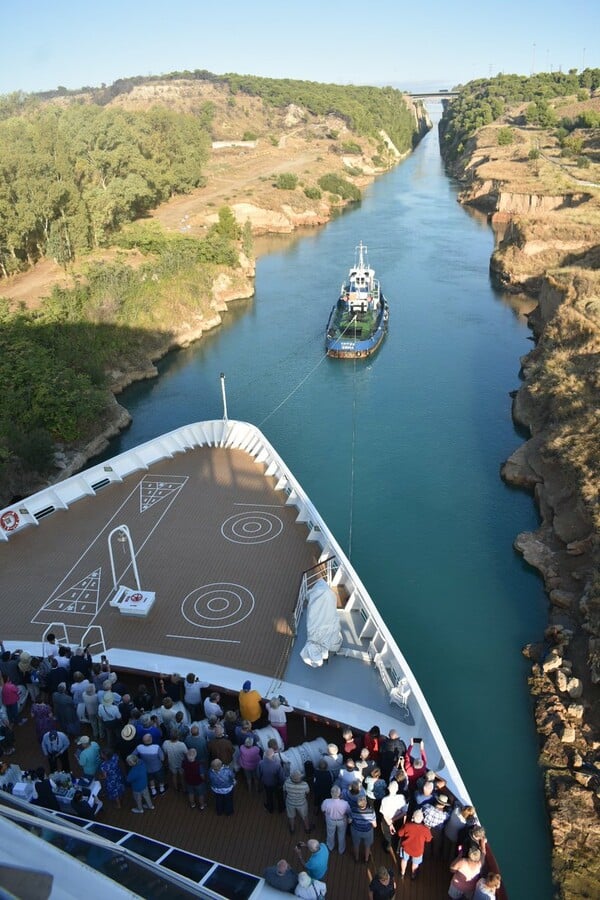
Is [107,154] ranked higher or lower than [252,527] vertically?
higher

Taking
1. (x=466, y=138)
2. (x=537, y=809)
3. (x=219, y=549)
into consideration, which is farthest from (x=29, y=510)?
(x=466, y=138)

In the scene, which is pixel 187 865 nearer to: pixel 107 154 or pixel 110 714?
pixel 110 714

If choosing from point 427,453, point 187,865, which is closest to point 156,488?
point 187,865

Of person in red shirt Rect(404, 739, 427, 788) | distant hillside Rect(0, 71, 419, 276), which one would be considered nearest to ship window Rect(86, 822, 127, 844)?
person in red shirt Rect(404, 739, 427, 788)

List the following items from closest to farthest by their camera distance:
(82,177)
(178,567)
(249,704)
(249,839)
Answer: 1. (249,839)
2. (249,704)
3. (178,567)
4. (82,177)

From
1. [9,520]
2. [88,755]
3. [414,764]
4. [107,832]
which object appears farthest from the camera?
[9,520]

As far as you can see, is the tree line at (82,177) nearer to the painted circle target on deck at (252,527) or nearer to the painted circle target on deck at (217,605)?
the painted circle target on deck at (252,527)
